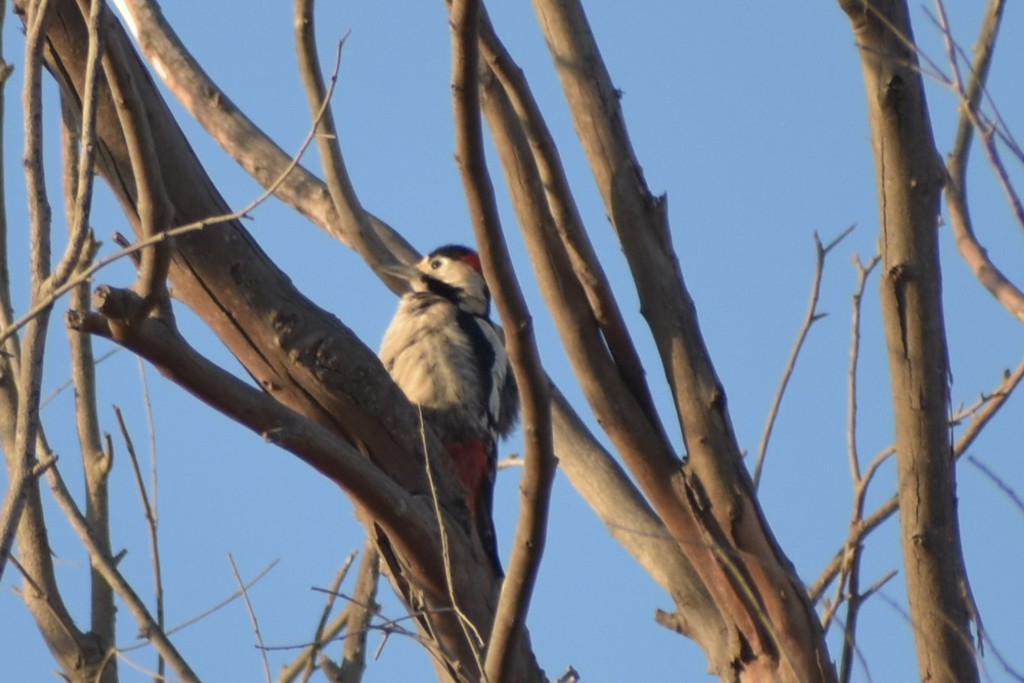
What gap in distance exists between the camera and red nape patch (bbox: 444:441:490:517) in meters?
5.28

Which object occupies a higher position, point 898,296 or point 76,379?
point 76,379

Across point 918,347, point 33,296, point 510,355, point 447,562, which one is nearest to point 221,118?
point 447,562

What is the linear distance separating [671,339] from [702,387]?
0.13 metres

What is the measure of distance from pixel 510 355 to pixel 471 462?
274 cm

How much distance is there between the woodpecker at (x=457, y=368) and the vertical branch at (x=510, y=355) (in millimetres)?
2391

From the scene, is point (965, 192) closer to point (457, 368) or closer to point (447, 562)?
point (447, 562)

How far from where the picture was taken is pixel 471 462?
5301 mm

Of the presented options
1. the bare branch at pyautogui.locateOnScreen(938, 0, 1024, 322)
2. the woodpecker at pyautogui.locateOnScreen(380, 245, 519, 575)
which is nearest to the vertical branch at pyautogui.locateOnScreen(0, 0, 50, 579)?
the bare branch at pyautogui.locateOnScreen(938, 0, 1024, 322)

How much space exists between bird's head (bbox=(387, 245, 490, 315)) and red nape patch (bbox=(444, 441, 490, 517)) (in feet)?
2.74

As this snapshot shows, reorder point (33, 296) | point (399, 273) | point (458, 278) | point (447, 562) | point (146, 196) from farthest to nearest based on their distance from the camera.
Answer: point (458, 278), point (399, 273), point (447, 562), point (146, 196), point (33, 296)

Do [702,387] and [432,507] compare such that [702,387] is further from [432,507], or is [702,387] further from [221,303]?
[221,303]

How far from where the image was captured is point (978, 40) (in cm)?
314

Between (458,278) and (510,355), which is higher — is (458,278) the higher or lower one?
the higher one

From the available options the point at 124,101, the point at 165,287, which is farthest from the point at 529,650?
the point at 124,101
